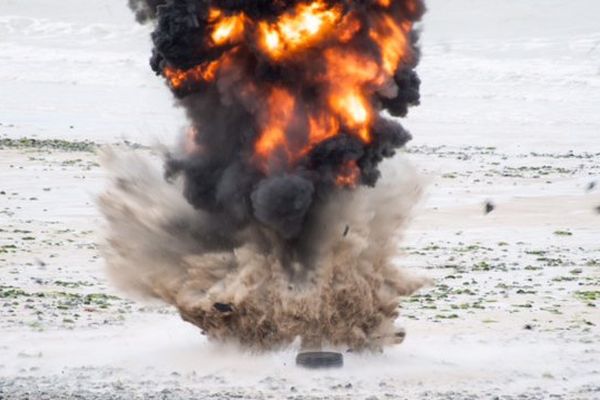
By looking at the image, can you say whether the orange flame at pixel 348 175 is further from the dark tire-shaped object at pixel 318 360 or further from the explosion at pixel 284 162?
the dark tire-shaped object at pixel 318 360

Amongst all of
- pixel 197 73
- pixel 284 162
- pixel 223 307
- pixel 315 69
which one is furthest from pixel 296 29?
pixel 223 307

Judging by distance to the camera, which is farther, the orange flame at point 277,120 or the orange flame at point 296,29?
the orange flame at point 277,120

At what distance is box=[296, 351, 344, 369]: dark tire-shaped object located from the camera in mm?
25641

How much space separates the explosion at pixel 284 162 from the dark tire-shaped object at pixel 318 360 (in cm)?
73

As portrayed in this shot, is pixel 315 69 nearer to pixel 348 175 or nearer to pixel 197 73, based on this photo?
pixel 348 175

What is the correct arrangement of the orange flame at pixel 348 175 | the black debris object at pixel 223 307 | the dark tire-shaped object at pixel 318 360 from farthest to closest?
1. the black debris object at pixel 223 307
2. the dark tire-shaped object at pixel 318 360
3. the orange flame at pixel 348 175

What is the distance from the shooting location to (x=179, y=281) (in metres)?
27.1

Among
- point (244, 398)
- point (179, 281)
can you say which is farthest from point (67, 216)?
point (244, 398)

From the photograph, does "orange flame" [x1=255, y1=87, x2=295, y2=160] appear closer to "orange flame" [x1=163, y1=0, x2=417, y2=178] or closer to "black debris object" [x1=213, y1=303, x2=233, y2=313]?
"orange flame" [x1=163, y1=0, x2=417, y2=178]

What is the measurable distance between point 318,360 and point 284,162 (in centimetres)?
372

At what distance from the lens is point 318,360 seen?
25.7 meters

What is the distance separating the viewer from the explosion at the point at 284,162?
24.9 metres

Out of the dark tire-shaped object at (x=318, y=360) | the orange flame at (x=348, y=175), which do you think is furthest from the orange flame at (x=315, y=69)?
the dark tire-shaped object at (x=318, y=360)

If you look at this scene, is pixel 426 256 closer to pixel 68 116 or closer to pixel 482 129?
pixel 482 129
